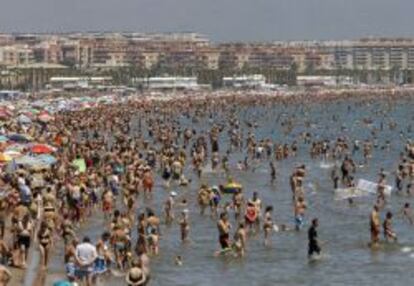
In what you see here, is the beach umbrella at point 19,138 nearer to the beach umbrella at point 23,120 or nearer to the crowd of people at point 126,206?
the crowd of people at point 126,206

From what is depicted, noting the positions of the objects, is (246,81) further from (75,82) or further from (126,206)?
(126,206)

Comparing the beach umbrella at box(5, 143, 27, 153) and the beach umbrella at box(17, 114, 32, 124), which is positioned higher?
the beach umbrella at box(5, 143, 27, 153)

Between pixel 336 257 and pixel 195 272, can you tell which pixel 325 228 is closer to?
pixel 336 257

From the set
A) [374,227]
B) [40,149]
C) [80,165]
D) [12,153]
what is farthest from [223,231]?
[40,149]

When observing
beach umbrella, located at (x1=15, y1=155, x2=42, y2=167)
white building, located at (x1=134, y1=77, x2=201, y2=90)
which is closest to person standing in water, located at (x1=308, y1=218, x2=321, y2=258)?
beach umbrella, located at (x1=15, y1=155, x2=42, y2=167)

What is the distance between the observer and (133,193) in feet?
99.1

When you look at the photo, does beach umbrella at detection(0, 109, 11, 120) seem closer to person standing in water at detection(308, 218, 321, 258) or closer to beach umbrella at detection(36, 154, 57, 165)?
beach umbrella at detection(36, 154, 57, 165)

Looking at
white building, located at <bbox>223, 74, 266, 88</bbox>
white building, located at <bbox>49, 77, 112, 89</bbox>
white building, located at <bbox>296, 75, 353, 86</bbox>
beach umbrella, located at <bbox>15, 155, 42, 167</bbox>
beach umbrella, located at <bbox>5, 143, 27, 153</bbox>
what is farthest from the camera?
white building, located at <bbox>296, 75, 353, 86</bbox>

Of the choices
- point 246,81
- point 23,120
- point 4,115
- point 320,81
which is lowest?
point 320,81

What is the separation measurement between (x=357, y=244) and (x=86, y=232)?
18.8 feet

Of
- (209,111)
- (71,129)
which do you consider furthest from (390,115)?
(71,129)

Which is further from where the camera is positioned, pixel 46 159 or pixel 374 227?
pixel 46 159

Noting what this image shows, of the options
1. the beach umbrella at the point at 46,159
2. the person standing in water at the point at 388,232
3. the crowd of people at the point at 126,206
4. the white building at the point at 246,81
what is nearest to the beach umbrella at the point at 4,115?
the crowd of people at the point at 126,206

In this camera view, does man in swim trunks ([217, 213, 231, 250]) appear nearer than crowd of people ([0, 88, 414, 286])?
No
